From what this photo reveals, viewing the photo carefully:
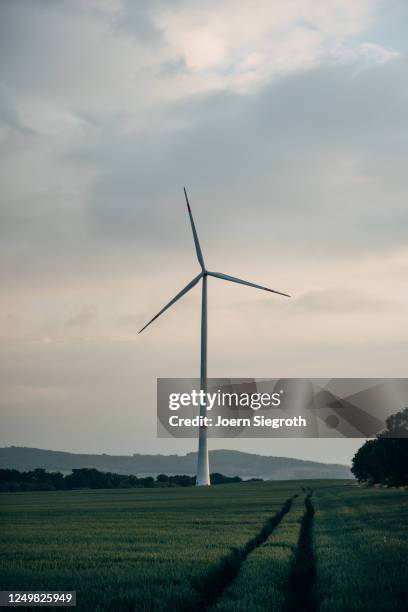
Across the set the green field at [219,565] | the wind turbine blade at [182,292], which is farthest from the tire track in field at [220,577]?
the wind turbine blade at [182,292]

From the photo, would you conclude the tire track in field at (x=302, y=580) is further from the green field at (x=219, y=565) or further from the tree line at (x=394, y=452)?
the tree line at (x=394, y=452)

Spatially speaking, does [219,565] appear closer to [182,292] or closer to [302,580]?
[302,580]

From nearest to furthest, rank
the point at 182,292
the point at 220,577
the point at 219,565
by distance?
the point at 220,577, the point at 219,565, the point at 182,292

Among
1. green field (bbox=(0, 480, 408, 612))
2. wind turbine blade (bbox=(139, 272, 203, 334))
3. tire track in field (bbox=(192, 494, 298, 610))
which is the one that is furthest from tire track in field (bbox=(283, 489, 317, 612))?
wind turbine blade (bbox=(139, 272, 203, 334))

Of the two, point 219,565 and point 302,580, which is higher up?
point 219,565

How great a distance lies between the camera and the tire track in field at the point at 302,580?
2205 cm

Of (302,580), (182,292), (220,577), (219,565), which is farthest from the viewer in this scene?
(182,292)

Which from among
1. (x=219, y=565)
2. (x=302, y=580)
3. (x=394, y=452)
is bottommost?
(x=302, y=580)

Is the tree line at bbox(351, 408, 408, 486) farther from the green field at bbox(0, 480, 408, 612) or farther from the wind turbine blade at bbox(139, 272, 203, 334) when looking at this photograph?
the green field at bbox(0, 480, 408, 612)

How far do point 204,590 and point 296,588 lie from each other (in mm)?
3126

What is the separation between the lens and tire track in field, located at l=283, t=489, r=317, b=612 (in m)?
22.0

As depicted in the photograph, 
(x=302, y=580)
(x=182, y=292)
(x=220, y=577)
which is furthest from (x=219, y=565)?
(x=182, y=292)

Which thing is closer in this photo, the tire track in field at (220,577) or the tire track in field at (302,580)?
the tire track in field at (302,580)

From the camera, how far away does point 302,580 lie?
27.2 m
